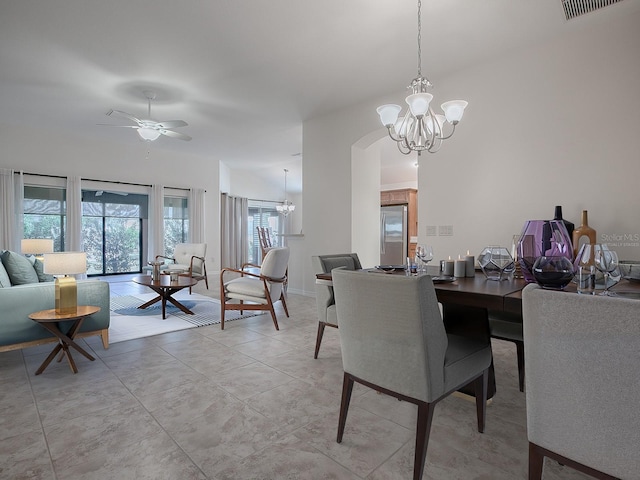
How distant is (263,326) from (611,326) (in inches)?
131

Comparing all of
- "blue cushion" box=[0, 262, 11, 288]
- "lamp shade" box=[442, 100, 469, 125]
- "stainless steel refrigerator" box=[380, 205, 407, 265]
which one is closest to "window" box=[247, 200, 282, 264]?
"stainless steel refrigerator" box=[380, 205, 407, 265]

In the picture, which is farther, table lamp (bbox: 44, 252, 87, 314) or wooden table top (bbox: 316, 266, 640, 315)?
table lamp (bbox: 44, 252, 87, 314)

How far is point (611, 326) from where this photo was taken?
880mm

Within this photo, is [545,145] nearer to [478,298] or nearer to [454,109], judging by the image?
[454,109]

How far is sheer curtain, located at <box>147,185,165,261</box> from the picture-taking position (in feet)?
23.8

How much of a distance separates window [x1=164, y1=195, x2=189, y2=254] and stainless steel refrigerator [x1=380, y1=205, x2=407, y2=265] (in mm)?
4420

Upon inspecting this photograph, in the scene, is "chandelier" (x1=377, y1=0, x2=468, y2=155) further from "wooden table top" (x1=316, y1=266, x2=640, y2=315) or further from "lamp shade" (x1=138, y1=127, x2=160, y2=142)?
"lamp shade" (x1=138, y1=127, x2=160, y2=142)

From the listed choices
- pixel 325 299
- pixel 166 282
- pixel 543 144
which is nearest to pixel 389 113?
pixel 325 299

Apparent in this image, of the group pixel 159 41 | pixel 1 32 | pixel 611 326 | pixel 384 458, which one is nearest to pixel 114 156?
pixel 1 32

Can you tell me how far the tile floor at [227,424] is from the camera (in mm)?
1510

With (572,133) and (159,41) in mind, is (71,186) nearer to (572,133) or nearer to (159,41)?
(159,41)

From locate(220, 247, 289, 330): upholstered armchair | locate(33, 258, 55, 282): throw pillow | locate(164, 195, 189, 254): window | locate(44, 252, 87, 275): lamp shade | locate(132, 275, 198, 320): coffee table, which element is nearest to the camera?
locate(44, 252, 87, 275): lamp shade

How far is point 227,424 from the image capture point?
73.2 inches

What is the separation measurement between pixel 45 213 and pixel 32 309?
15.5ft
